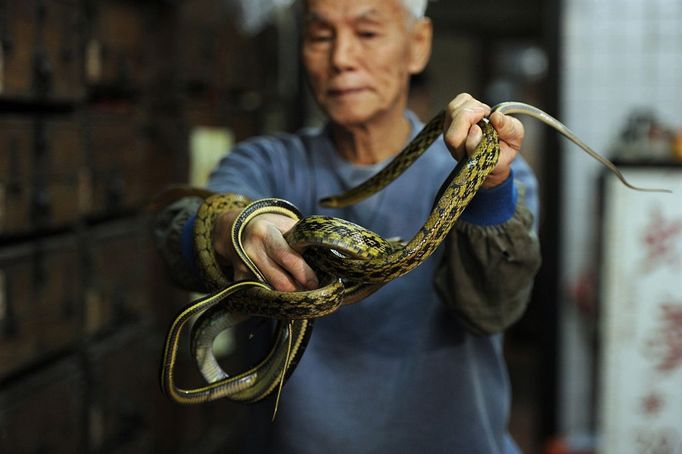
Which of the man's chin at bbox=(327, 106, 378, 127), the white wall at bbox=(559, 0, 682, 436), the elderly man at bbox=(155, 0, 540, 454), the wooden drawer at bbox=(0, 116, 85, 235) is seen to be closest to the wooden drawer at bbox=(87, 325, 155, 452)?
the wooden drawer at bbox=(0, 116, 85, 235)

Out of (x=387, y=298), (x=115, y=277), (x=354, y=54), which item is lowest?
(x=115, y=277)

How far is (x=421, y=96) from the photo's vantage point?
2734mm

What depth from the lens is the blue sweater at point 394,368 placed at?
130 cm

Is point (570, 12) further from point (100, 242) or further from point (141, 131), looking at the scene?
point (100, 242)

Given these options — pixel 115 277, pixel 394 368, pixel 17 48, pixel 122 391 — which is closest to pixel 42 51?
pixel 17 48

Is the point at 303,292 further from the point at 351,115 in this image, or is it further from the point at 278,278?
the point at 351,115

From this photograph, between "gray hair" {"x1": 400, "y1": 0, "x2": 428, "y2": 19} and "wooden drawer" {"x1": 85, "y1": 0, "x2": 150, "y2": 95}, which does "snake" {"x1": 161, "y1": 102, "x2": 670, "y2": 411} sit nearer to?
"gray hair" {"x1": 400, "y1": 0, "x2": 428, "y2": 19}

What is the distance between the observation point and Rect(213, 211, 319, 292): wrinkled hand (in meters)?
0.94

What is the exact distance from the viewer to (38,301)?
2.08 metres

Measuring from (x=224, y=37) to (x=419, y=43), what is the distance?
2.44 metres

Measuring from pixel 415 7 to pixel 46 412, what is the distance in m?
1.47

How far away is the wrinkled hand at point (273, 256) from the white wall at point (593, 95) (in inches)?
114

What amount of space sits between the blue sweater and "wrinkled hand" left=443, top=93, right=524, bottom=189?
0.88ft

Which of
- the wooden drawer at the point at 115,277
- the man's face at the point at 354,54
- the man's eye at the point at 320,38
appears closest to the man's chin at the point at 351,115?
the man's face at the point at 354,54
